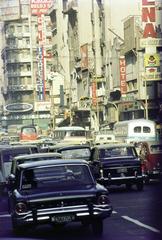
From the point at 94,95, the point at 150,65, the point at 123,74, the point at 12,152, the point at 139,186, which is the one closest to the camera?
the point at 139,186

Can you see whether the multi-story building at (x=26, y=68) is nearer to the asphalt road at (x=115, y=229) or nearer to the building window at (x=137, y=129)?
the building window at (x=137, y=129)

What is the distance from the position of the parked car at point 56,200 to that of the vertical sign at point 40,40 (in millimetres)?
111359

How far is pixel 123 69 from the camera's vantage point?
2835 inches

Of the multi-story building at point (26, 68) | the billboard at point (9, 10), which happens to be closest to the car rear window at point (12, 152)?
the multi-story building at point (26, 68)

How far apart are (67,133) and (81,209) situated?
1913 inches

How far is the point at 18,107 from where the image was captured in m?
144

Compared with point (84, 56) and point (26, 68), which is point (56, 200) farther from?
point (26, 68)

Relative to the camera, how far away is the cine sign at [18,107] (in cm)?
14112

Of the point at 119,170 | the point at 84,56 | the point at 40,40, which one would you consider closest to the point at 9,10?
the point at 40,40

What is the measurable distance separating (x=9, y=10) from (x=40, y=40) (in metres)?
25.6

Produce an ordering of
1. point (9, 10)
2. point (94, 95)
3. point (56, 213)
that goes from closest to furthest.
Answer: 1. point (56, 213)
2. point (94, 95)
3. point (9, 10)

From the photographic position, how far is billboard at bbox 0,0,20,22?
15450 cm

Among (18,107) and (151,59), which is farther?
(18,107)

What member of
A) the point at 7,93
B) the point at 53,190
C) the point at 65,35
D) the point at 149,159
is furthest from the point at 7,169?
the point at 7,93
